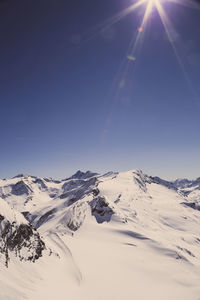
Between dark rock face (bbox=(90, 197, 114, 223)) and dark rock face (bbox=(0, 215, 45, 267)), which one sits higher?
dark rock face (bbox=(90, 197, 114, 223))

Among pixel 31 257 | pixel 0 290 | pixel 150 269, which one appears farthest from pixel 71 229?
pixel 0 290

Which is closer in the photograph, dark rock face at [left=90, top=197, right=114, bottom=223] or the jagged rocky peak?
the jagged rocky peak

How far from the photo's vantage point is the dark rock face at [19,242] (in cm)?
1673

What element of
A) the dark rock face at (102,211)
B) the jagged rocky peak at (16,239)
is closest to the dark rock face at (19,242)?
the jagged rocky peak at (16,239)

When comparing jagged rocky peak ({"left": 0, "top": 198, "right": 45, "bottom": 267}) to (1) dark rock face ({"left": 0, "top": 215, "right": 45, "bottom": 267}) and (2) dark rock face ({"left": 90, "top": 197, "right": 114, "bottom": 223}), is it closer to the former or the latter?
(1) dark rock face ({"left": 0, "top": 215, "right": 45, "bottom": 267})

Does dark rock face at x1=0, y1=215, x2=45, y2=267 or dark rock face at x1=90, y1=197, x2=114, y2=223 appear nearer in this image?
dark rock face at x1=0, y1=215, x2=45, y2=267

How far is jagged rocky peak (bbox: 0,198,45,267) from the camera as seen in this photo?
54.7 feet

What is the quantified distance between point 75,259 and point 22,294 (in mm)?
12363

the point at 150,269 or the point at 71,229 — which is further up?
the point at 71,229

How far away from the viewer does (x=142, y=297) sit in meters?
18.4

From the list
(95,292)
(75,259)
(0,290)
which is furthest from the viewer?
(75,259)

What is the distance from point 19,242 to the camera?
61.4ft

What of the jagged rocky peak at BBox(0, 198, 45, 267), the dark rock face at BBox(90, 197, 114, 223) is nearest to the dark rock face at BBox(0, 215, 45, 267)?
the jagged rocky peak at BBox(0, 198, 45, 267)

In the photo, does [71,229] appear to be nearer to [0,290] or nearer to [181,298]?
[181,298]
